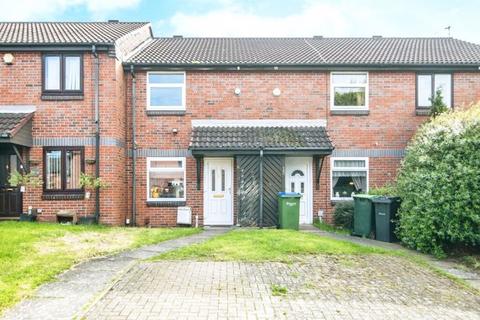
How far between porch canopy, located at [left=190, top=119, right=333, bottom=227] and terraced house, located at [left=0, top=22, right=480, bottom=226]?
3 cm

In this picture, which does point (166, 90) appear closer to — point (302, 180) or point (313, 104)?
point (313, 104)

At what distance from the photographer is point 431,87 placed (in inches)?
620

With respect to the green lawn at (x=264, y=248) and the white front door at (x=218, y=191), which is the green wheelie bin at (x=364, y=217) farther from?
the white front door at (x=218, y=191)

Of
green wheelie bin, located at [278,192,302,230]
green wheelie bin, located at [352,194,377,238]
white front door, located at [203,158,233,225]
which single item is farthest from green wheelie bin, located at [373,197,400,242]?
white front door, located at [203,158,233,225]

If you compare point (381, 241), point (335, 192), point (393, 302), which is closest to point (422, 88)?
point (335, 192)

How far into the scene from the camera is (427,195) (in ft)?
33.4

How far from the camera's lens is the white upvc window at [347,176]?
1555 cm

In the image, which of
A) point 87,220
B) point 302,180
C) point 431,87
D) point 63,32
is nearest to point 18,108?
point 63,32

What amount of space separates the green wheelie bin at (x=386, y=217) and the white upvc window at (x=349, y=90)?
4631 mm

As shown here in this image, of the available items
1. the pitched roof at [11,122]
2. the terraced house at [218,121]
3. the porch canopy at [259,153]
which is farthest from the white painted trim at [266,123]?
the pitched roof at [11,122]

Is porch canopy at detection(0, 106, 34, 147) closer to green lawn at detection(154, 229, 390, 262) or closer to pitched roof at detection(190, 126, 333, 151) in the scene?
pitched roof at detection(190, 126, 333, 151)

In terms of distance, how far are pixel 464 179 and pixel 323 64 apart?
278 inches

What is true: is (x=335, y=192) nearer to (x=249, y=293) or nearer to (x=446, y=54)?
(x=446, y=54)

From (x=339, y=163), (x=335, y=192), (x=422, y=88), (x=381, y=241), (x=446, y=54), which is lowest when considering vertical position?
(x=381, y=241)
